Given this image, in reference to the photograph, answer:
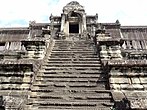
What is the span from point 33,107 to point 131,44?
52.4 ft

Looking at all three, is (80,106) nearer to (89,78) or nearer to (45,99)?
(45,99)

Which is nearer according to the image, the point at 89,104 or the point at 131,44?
the point at 89,104

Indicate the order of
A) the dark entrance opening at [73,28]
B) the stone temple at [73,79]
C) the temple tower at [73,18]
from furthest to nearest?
the dark entrance opening at [73,28] < the temple tower at [73,18] < the stone temple at [73,79]

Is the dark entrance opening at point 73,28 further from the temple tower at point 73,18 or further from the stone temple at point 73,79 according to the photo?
the stone temple at point 73,79

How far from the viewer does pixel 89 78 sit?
26.6 ft

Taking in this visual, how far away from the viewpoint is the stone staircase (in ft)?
21.2

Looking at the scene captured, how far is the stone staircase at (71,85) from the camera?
6465 mm

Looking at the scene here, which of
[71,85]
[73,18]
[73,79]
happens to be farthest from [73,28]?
[71,85]

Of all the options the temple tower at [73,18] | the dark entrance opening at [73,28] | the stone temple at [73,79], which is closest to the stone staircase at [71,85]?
the stone temple at [73,79]

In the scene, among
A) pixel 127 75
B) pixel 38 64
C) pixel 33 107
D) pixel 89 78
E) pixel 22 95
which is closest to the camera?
pixel 33 107

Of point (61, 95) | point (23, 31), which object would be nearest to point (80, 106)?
point (61, 95)

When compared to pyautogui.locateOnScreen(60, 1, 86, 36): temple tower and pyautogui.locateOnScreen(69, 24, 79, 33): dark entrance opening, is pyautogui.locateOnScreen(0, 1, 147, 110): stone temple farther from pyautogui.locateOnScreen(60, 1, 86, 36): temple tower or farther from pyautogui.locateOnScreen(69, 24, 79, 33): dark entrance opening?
pyautogui.locateOnScreen(69, 24, 79, 33): dark entrance opening

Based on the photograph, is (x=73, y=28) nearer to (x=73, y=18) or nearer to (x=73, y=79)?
(x=73, y=18)

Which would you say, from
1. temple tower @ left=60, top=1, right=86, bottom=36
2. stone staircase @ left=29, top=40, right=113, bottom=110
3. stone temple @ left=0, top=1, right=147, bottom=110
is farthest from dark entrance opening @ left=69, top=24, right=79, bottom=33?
stone staircase @ left=29, top=40, right=113, bottom=110
